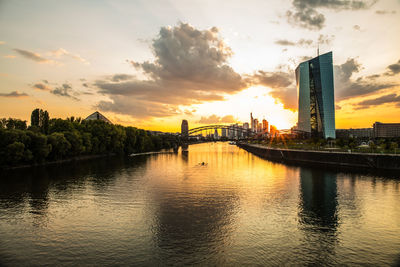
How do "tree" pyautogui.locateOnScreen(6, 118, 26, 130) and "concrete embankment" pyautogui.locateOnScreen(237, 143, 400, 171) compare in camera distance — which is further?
"tree" pyautogui.locateOnScreen(6, 118, 26, 130)

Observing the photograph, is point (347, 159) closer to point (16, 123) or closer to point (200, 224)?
point (200, 224)

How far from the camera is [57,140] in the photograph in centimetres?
6022

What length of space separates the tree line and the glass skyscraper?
9713 cm

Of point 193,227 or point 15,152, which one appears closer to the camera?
point 193,227

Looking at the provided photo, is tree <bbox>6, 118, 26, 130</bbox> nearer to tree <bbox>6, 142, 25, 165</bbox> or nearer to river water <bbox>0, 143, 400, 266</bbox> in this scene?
tree <bbox>6, 142, 25, 165</bbox>

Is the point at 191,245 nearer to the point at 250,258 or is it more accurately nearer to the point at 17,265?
the point at 250,258

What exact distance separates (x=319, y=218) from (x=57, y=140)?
56.1m

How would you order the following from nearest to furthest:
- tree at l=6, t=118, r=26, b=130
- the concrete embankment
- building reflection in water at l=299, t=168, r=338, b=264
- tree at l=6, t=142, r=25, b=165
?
building reflection in water at l=299, t=168, r=338, b=264, tree at l=6, t=142, r=25, b=165, the concrete embankment, tree at l=6, t=118, r=26, b=130

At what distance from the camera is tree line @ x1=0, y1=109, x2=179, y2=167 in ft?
162

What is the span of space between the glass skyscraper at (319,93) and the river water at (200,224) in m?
125

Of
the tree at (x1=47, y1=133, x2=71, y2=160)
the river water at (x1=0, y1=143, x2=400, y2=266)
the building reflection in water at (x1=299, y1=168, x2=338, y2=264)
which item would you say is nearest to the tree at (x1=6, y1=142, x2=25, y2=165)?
the tree at (x1=47, y1=133, x2=71, y2=160)

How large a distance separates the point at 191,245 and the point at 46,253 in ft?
28.5

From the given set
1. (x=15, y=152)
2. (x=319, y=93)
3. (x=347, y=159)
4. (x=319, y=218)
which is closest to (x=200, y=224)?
(x=319, y=218)

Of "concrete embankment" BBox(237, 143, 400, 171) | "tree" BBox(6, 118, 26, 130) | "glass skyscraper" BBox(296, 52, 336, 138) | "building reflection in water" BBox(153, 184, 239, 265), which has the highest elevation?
"glass skyscraper" BBox(296, 52, 336, 138)
